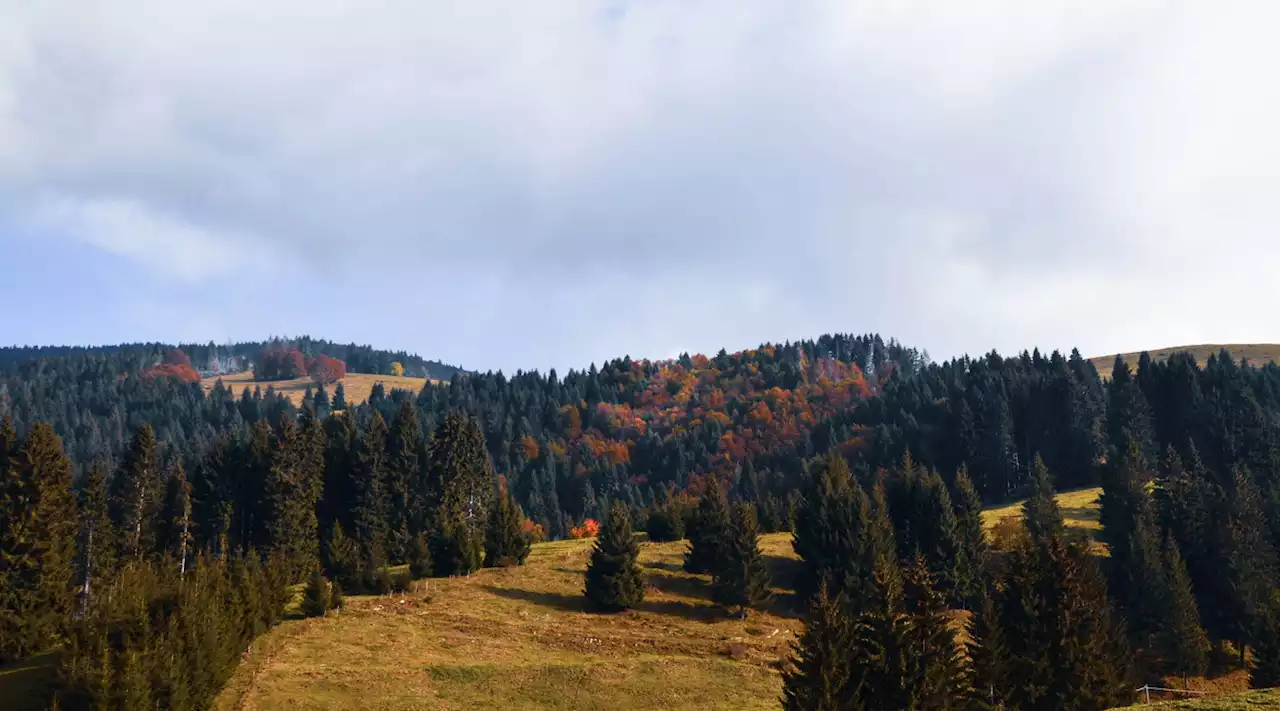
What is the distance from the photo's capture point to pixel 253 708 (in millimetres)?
42938

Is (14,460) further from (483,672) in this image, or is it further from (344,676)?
(483,672)

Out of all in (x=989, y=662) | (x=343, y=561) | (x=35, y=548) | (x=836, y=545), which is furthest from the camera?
(x=836, y=545)

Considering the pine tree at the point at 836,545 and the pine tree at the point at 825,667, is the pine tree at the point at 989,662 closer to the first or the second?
the pine tree at the point at 825,667

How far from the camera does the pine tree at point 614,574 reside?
2800 inches

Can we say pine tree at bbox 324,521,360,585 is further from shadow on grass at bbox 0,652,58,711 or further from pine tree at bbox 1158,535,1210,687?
pine tree at bbox 1158,535,1210,687

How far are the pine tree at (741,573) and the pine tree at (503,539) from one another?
2019 cm

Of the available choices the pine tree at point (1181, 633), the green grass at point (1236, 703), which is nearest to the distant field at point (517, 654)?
the green grass at point (1236, 703)

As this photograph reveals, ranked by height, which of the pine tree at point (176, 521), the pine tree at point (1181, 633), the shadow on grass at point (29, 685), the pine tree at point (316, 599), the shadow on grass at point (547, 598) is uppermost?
the pine tree at point (176, 521)

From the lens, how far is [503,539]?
273ft

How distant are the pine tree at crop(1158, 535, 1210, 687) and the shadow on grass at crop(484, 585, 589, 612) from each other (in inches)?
1882

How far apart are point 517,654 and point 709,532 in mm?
26875

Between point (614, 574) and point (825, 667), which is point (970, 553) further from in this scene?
point (825, 667)

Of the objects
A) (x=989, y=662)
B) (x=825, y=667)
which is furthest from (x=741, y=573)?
(x=825, y=667)

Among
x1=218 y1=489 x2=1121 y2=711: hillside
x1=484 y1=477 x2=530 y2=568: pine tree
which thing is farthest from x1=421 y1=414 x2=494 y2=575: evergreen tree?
x1=218 y1=489 x2=1121 y2=711: hillside
